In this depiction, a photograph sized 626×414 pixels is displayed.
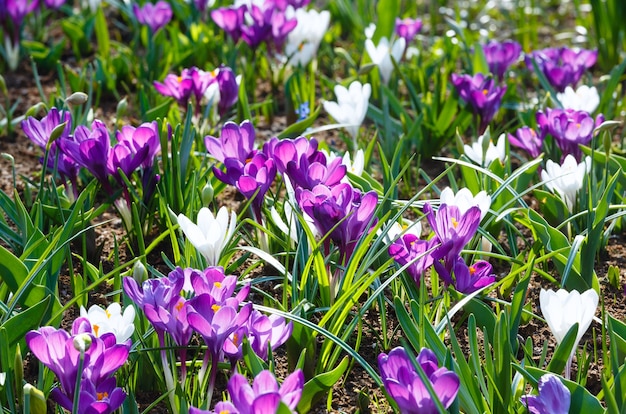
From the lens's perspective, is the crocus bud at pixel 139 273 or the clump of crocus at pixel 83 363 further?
the crocus bud at pixel 139 273

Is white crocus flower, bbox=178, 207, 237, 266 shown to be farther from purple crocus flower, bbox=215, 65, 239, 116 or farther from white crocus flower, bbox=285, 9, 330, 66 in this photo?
white crocus flower, bbox=285, 9, 330, 66

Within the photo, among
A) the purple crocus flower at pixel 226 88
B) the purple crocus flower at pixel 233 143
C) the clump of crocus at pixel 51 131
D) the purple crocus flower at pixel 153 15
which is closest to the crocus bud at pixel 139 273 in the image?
the purple crocus flower at pixel 233 143

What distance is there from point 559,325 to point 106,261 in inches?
43.1

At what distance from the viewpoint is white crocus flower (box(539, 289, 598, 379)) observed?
141cm

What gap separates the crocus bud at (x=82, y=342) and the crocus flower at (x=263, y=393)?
0.67 feet

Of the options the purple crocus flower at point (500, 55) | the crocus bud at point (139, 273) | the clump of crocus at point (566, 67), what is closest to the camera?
the crocus bud at point (139, 273)

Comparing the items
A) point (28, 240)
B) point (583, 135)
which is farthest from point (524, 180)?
point (28, 240)

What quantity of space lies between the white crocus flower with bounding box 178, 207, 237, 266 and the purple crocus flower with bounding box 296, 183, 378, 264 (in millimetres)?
152

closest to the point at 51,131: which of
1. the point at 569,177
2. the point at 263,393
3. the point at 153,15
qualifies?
the point at 263,393

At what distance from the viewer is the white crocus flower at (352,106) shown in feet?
7.36

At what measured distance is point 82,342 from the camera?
1.15 metres

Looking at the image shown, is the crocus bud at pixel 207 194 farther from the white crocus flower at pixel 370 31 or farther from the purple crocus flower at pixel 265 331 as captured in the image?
the white crocus flower at pixel 370 31

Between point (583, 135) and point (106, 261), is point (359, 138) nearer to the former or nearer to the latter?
point (583, 135)

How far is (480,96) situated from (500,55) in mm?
483
